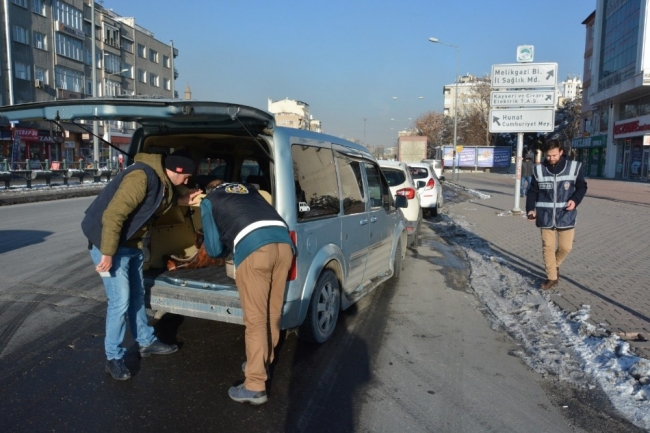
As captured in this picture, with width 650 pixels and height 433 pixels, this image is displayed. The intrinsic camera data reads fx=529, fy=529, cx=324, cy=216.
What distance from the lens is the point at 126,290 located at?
13.1 feet

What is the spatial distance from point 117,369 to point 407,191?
7445mm

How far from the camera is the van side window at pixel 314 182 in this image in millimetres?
4340

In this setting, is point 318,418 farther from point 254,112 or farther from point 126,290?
point 254,112

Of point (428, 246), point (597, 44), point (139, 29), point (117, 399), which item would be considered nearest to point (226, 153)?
point (117, 399)

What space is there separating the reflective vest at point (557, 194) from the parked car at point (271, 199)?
7.01 ft

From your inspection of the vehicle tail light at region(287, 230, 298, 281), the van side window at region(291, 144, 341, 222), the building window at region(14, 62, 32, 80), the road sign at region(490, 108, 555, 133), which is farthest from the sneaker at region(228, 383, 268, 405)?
the building window at region(14, 62, 32, 80)

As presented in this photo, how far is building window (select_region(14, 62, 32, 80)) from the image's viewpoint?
3741cm

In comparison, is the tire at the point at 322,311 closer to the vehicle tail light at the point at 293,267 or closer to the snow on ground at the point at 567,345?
the vehicle tail light at the point at 293,267

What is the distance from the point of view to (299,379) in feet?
13.4

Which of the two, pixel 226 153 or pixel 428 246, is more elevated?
pixel 226 153

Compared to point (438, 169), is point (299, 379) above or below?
below

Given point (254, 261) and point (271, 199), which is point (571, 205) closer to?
point (271, 199)

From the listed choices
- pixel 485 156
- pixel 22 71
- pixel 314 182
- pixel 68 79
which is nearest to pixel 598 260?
pixel 314 182

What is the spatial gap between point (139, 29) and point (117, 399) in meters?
62.4
